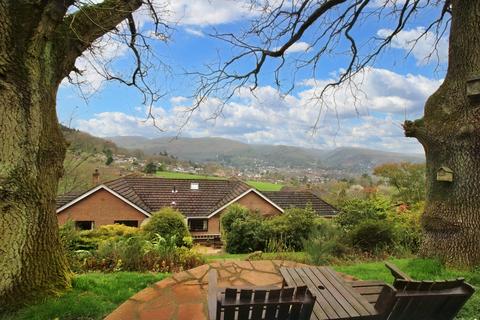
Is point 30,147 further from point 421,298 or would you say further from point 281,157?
point 281,157

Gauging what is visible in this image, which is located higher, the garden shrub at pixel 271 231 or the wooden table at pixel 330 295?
the wooden table at pixel 330 295

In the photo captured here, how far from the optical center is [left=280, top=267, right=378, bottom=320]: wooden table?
11.5 feet

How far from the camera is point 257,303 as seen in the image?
3.05 metres

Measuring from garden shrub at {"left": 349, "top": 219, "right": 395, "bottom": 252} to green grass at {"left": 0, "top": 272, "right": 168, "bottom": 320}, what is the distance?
24.1 feet

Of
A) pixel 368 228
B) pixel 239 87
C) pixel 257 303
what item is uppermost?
pixel 239 87

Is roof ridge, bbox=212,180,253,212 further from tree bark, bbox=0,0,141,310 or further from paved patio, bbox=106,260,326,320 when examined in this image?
tree bark, bbox=0,0,141,310

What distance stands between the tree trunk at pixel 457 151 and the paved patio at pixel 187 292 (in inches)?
→ 122

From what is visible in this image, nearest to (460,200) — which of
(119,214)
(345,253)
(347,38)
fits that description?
(345,253)

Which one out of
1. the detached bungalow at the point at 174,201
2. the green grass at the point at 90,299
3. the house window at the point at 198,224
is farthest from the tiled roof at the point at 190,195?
the green grass at the point at 90,299

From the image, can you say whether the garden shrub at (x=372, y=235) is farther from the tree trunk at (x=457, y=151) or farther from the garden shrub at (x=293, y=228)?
the tree trunk at (x=457, y=151)

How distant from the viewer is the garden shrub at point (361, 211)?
15945 mm

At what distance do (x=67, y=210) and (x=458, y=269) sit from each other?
2708 centimetres

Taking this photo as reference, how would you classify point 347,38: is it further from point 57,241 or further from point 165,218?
point 165,218

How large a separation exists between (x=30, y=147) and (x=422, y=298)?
4743 millimetres
